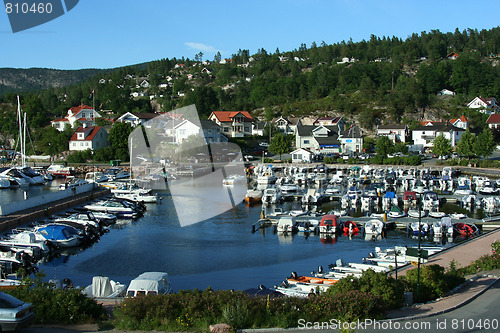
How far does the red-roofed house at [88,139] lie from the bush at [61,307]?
5586 cm

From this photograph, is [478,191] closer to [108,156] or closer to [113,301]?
[113,301]

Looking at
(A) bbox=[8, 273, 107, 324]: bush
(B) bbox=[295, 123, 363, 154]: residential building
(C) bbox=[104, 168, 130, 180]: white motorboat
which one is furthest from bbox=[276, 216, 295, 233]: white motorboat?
(B) bbox=[295, 123, 363, 154]: residential building

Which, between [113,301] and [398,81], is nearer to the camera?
[113,301]

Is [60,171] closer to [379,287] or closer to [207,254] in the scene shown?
[207,254]

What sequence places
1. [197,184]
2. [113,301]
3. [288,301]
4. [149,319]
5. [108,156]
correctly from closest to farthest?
[149,319] < [288,301] < [113,301] < [197,184] < [108,156]

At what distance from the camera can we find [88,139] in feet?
209

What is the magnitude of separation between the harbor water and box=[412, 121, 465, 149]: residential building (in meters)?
41.0

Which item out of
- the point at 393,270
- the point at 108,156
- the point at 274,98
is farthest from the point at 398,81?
the point at 393,270

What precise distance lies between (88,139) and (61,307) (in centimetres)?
5692

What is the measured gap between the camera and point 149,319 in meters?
A: 9.70

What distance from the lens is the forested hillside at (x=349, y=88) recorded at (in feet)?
267

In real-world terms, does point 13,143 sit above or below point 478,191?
above

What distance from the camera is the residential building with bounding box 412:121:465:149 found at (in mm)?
62719

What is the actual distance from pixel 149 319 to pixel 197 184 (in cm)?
3666
